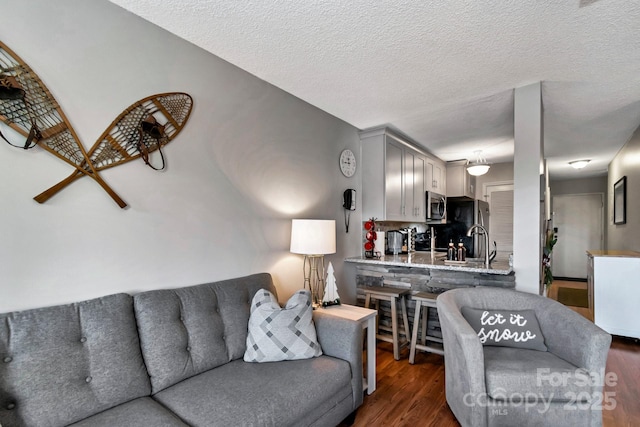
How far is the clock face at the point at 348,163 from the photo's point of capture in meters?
3.41

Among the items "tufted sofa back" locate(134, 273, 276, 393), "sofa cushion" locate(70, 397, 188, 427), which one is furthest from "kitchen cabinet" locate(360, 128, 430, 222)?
"sofa cushion" locate(70, 397, 188, 427)

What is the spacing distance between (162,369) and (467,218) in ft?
15.3

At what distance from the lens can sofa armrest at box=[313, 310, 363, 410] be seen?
190 cm

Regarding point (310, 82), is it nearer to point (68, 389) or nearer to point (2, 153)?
point (2, 153)

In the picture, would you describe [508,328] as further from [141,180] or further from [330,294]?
[141,180]

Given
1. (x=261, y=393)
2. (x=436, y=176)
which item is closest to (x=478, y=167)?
(x=436, y=176)

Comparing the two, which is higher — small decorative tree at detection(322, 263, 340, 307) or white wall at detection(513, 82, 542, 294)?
white wall at detection(513, 82, 542, 294)

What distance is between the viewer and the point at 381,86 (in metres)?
2.59

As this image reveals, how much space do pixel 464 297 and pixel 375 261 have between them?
1156 millimetres

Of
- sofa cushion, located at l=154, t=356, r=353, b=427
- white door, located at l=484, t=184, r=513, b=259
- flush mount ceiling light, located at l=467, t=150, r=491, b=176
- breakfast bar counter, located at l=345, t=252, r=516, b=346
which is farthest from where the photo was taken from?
white door, located at l=484, t=184, r=513, b=259

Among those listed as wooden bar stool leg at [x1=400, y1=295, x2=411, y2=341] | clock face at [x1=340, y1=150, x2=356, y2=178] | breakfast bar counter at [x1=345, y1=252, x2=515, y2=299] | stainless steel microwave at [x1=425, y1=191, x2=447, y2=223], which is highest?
clock face at [x1=340, y1=150, x2=356, y2=178]

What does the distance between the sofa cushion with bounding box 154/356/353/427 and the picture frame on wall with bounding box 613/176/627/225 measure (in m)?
4.80

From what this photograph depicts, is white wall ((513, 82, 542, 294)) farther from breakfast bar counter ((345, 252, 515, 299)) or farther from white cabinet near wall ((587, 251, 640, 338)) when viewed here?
white cabinet near wall ((587, 251, 640, 338))

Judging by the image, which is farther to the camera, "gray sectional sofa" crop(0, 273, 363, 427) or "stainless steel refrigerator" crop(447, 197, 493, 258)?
"stainless steel refrigerator" crop(447, 197, 493, 258)
